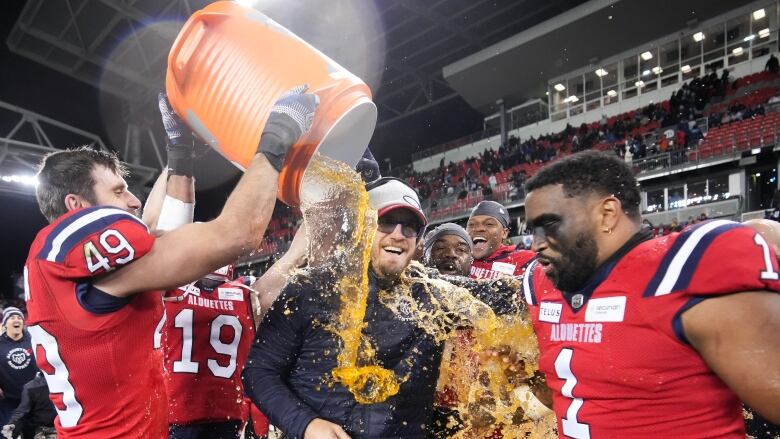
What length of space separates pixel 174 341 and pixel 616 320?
8.19 feet

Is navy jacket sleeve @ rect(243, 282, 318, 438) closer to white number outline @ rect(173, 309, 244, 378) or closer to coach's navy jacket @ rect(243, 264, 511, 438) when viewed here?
coach's navy jacket @ rect(243, 264, 511, 438)

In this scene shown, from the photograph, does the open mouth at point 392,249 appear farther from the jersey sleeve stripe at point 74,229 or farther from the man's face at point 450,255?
the man's face at point 450,255

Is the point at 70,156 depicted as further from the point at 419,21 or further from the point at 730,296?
the point at 419,21

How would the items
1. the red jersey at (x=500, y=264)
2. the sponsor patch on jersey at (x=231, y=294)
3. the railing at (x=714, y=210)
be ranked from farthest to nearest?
the railing at (x=714, y=210) < the red jersey at (x=500, y=264) < the sponsor patch on jersey at (x=231, y=294)

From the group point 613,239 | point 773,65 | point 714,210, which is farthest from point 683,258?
point 773,65

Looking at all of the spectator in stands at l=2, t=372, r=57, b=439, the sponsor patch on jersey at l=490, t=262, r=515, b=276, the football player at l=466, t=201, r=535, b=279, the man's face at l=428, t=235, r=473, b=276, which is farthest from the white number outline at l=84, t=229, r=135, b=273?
the spectator in stands at l=2, t=372, r=57, b=439

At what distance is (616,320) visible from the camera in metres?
1.62

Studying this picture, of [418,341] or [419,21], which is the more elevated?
[419,21]

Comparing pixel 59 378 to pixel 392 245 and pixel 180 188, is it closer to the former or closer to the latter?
pixel 180 188

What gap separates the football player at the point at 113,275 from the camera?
1621mm

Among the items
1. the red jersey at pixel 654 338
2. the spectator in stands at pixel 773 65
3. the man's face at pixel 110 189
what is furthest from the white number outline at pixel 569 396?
the spectator in stands at pixel 773 65

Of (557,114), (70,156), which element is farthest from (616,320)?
(557,114)

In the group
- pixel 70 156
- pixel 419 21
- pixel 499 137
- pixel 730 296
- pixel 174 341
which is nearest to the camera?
pixel 730 296

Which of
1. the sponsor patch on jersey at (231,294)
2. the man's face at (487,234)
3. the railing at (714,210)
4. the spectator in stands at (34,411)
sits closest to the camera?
the sponsor patch on jersey at (231,294)
